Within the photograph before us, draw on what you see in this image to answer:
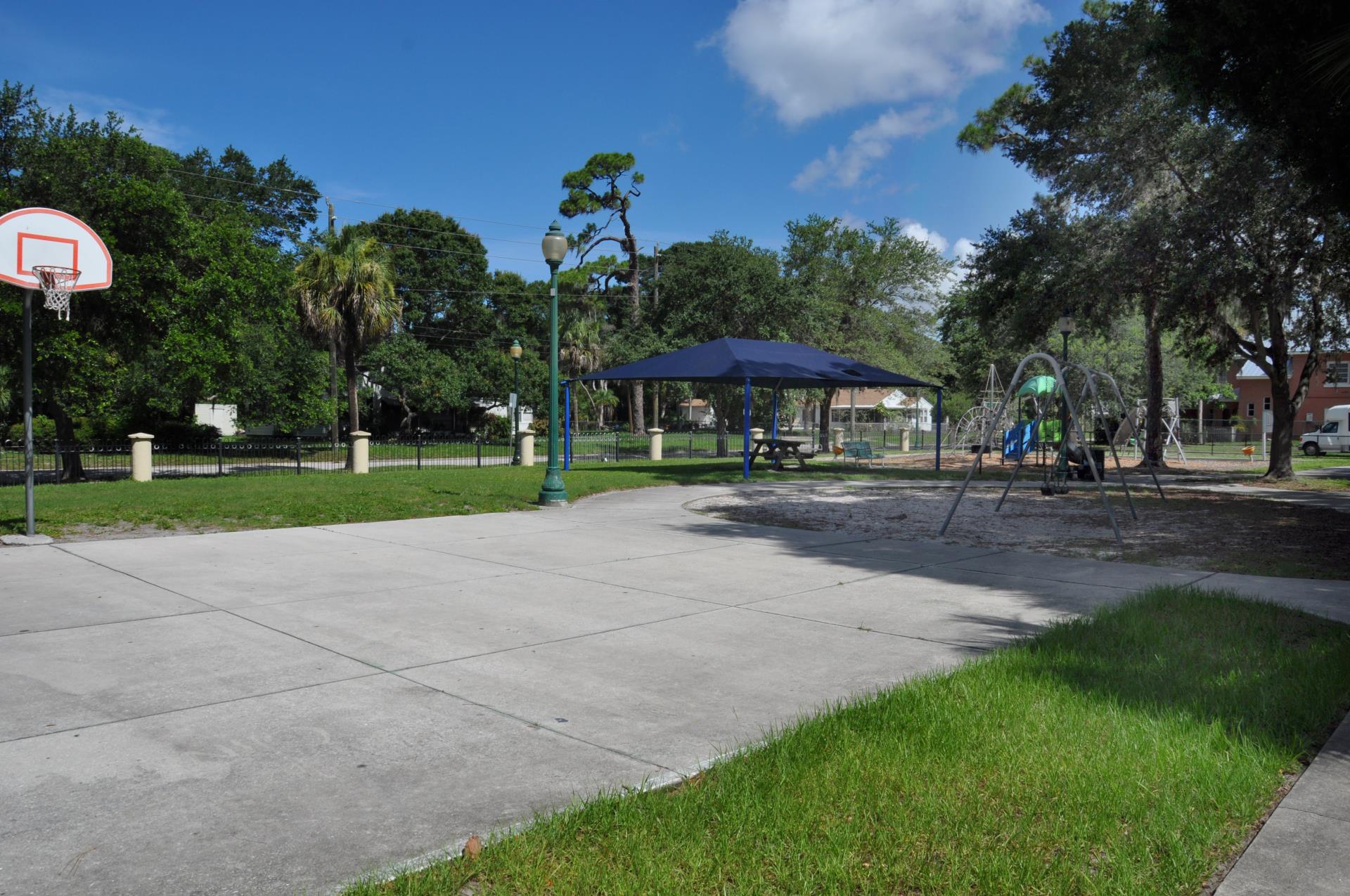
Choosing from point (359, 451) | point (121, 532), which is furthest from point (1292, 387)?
point (121, 532)

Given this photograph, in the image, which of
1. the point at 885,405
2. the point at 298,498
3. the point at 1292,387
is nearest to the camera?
the point at 298,498

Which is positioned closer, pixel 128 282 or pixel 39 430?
pixel 128 282

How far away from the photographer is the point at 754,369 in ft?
75.5

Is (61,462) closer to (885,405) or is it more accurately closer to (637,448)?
(637,448)

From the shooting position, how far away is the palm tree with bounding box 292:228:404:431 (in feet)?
114

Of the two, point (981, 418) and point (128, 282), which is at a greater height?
point (128, 282)

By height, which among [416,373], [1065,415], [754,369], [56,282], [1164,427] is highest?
[416,373]

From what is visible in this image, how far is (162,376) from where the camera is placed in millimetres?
29516

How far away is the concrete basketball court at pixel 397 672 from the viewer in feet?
10.9

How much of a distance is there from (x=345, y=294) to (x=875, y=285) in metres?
24.8

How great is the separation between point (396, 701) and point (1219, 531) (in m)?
11.9

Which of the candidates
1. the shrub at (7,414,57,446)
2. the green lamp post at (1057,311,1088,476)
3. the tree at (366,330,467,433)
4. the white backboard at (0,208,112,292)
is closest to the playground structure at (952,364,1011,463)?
the green lamp post at (1057,311,1088,476)

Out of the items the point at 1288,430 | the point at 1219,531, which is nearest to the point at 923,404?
the point at 1288,430

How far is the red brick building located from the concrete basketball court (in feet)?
178
